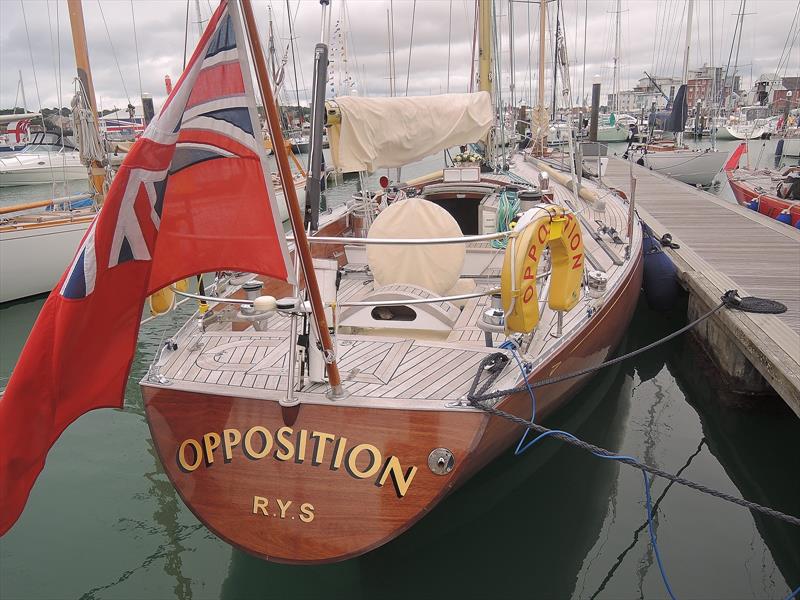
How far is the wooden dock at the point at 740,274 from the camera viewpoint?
505cm

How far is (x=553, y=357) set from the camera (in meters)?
3.71

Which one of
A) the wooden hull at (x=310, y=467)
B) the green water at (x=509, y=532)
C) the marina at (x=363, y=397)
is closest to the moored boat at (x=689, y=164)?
the marina at (x=363, y=397)

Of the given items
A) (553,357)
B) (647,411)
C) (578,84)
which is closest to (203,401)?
(553,357)

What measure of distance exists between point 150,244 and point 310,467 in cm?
136

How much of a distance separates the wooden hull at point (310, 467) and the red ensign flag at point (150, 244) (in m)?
0.83

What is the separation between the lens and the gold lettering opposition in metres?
2.89

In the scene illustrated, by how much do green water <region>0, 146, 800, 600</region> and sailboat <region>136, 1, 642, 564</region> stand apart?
2.66 feet

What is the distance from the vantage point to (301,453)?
2.96 m

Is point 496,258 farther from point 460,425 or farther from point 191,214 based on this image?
point 191,214

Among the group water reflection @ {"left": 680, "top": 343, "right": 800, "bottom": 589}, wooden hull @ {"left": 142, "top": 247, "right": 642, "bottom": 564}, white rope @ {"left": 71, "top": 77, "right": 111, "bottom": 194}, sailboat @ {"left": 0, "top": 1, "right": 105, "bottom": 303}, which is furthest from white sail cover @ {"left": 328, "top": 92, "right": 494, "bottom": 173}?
sailboat @ {"left": 0, "top": 1, "right": 105, "bottom": 303}

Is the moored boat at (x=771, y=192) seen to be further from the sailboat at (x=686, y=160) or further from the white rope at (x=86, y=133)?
the white rope at (x=86, y=133)

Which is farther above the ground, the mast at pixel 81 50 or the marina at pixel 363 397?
the mast at pixel 81 50

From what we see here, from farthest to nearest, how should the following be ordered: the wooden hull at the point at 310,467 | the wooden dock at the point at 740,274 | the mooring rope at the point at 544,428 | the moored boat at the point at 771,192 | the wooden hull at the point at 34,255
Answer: the moored boat at the point at 771,192
the wooden hull at the point at 34,255
the wooden dock at the point at 740,274
the wooden hull at the point at 310,467
the mooring rope at the point at 544,428

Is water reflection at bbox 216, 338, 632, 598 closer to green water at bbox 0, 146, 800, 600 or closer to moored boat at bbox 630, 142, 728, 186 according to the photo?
green water at bbox 0, 146, 800, 600
